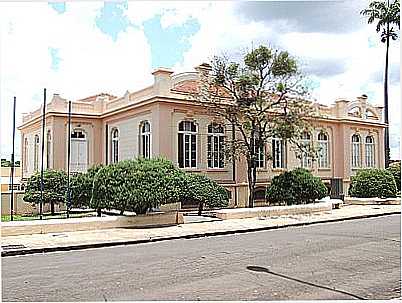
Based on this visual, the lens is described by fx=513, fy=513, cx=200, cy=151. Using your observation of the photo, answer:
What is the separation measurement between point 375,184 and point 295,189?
7.08 meters

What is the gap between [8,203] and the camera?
21812 mm

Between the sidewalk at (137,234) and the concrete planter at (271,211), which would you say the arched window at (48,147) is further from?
the sidewalk at (137,234)

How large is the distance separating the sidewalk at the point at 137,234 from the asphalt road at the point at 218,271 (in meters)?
0.58

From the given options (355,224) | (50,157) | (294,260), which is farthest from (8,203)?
(294,260)

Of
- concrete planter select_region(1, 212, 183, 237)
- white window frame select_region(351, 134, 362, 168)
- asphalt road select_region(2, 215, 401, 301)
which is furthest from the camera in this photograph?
white window frame select_region(351, 134, 362, 168)

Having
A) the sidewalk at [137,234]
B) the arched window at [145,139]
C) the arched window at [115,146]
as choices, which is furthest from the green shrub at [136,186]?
the arched window at [115,146]

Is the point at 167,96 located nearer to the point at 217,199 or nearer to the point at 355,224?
the point at 217,199

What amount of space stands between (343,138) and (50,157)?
16.4 meters

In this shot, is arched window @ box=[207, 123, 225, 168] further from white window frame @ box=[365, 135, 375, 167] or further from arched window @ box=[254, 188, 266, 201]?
white window frame @ box=[365, 135, 375, 167]

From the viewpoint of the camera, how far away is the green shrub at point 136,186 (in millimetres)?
15672

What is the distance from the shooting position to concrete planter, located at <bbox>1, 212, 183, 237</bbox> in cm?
1391

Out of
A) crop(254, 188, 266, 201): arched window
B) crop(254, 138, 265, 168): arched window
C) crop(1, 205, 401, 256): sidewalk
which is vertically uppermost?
crop(254, 138, 265, 168): arched window

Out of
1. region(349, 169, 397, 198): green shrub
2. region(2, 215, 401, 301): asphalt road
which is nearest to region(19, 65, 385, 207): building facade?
region(349, 169, 397, 198): green shrub

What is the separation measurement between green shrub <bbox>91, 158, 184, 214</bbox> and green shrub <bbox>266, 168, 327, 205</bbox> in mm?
6471
